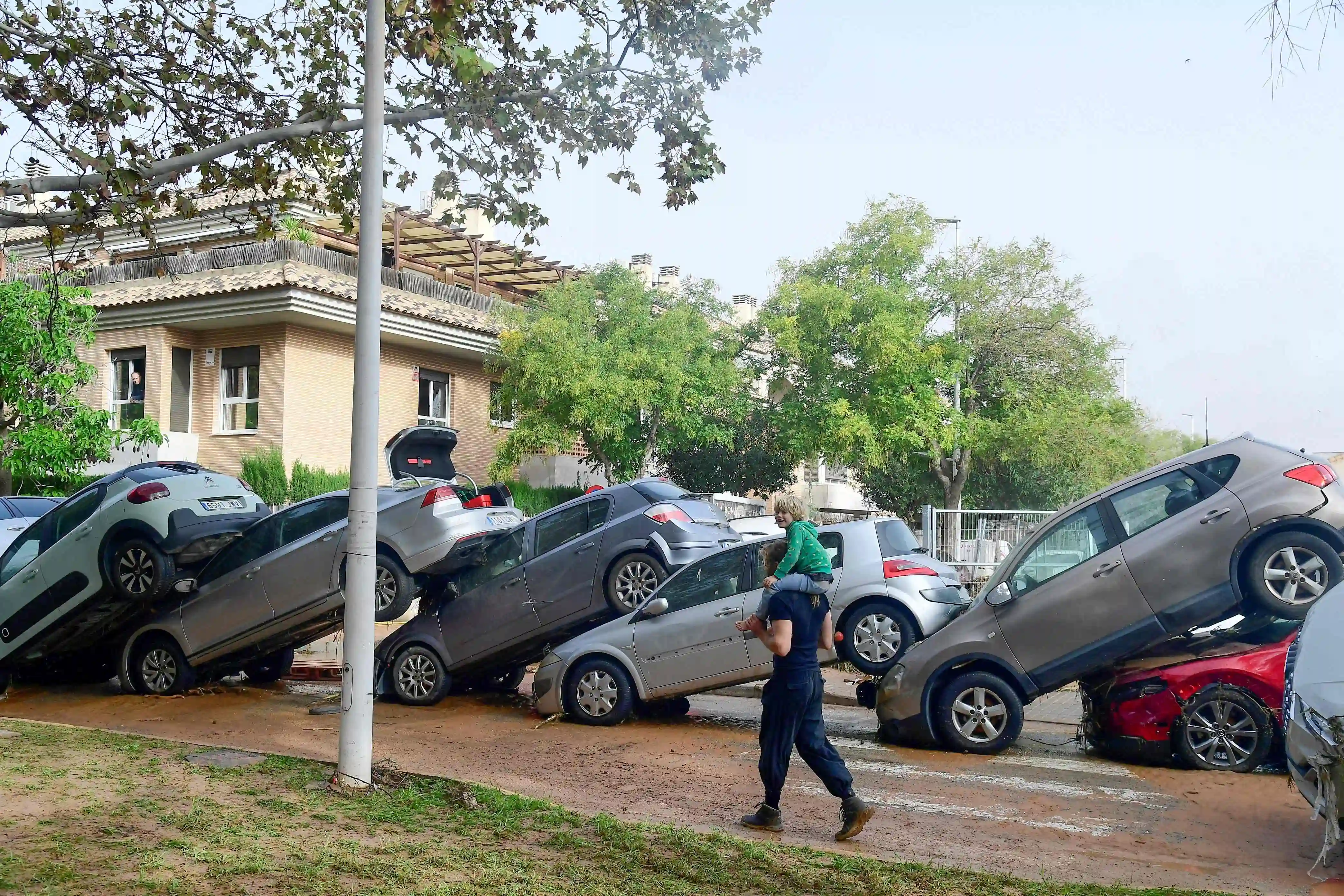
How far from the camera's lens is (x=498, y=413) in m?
29.5

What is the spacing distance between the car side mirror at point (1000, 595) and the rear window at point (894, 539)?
4.37 ft

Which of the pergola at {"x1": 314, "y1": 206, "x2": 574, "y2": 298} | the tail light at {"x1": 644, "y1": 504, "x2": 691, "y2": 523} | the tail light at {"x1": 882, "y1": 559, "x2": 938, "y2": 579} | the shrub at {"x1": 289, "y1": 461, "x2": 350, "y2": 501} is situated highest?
the pergola at {"x1": 314, "y1": 206, "x2": 574, "y2": 298}

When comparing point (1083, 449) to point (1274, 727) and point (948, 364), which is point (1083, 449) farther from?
point (1274, 727)

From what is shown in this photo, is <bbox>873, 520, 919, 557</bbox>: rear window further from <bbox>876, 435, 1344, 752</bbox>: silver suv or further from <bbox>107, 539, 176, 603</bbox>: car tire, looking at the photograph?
<bbox>107, 539, 176, 603</bbox>: car tire

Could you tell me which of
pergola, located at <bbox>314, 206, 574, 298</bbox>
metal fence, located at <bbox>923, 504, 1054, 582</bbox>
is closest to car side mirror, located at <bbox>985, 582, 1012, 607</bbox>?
metal fence, located at <bbox>923, 504, 1054, 582</bbox>

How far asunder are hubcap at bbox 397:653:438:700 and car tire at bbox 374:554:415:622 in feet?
2.10

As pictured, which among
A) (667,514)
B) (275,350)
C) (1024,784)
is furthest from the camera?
(275,350)

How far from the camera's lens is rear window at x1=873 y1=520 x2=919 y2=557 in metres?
11.1

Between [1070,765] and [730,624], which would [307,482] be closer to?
[730,624]

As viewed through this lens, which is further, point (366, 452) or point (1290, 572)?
point (1290, 572)

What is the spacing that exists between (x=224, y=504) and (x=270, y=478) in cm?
1037

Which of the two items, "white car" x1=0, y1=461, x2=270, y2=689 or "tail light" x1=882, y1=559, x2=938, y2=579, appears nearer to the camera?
"tail light" x1=882, y1=559, x2=938, y2=579

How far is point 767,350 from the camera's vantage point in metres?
32.9

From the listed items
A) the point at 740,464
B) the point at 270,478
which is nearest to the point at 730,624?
the point at 270,478
